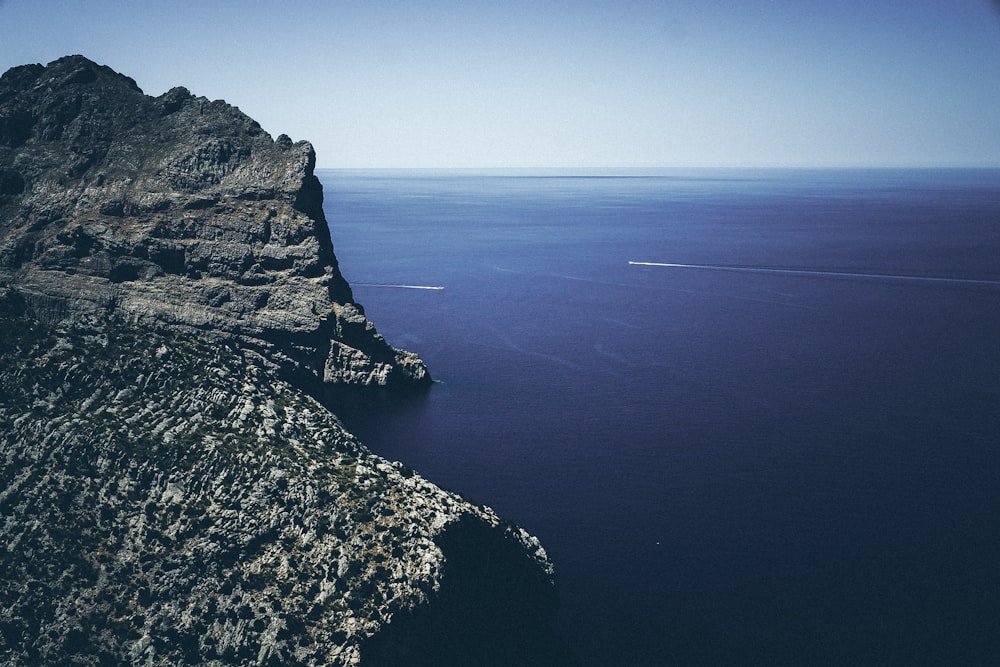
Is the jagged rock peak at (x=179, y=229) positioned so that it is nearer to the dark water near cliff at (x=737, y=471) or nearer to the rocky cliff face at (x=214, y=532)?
the dark water near cliff at (x=737, y=471)

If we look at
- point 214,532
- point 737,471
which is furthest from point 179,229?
point 737,471

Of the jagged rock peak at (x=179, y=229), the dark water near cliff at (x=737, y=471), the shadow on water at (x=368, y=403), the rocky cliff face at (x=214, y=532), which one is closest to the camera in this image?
the rocky cliff face at (x=214, y=532)

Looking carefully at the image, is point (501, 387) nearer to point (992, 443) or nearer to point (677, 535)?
point (677, 535)

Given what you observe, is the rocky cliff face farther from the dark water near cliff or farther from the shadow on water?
the shadow on water

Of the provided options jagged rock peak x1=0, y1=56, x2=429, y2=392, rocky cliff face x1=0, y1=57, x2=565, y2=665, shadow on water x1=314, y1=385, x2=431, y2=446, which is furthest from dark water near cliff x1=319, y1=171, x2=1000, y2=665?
jagged rock peak x1=0, y1=56, x2=429, y2=392

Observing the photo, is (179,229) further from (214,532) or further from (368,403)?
(214,532)

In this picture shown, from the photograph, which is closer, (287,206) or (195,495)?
(195,495)

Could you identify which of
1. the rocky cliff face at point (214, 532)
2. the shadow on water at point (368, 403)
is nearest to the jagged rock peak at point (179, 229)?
the shadow on water at point (368, 403)

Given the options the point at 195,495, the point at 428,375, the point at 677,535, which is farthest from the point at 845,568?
the point at 428,375
